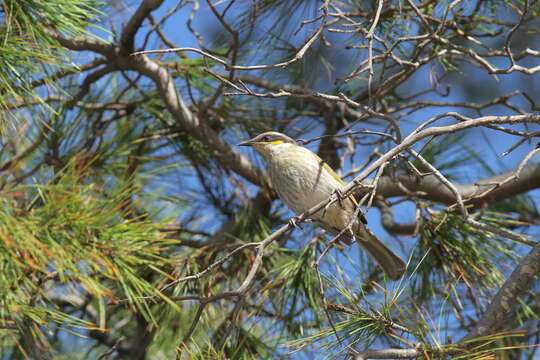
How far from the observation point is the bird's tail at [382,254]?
3145 mm

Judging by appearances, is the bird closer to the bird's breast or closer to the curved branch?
the bird's breast

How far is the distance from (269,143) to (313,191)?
362 millimetres

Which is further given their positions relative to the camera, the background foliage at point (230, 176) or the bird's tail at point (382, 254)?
the bird's tail at point (382, 254)

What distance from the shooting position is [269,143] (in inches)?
133

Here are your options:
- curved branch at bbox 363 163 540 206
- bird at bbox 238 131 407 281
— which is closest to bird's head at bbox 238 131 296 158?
bird at bbox 238 131 407 281

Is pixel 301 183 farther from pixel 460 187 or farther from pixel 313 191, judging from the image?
pixel 460 187

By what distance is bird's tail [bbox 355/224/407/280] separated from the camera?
3.14 m

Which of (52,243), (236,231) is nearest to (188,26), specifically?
(236,231)

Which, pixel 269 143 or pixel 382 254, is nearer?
pixel 382 254

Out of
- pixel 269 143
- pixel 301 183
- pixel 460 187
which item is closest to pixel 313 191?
pixel 301 183

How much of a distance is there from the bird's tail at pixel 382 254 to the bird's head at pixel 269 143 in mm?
583

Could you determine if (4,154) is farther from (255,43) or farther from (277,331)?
(277,331)

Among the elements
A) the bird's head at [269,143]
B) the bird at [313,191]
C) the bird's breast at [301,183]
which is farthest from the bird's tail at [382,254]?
the bird's head at [269,143]

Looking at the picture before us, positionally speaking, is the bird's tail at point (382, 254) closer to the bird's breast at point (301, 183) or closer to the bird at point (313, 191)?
the bird at point (313, 191)
